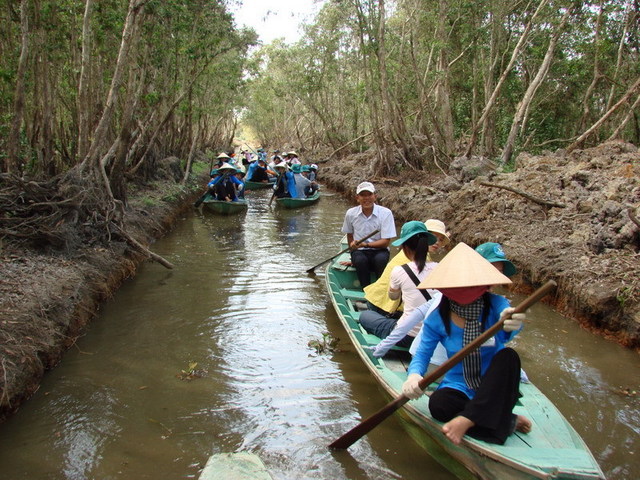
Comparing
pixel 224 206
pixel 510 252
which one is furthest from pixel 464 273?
pixel 224 206

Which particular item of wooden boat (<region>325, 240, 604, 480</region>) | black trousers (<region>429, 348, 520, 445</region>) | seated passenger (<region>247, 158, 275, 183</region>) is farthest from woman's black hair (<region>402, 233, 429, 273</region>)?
seated passenger (<region>247, 158, 275, 183</region>)

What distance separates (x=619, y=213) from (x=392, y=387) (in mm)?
5313

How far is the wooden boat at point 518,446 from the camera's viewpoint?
9.39 feet

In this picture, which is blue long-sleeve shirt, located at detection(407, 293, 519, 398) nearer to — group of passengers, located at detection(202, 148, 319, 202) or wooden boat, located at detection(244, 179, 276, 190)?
group of passengers, located at detection(202, 148, 319, 202)

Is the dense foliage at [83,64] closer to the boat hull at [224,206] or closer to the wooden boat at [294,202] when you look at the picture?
the boat hull at [224,206]

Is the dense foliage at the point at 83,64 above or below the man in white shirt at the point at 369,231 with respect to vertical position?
above

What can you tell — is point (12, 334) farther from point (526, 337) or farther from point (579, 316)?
point (579, 316)

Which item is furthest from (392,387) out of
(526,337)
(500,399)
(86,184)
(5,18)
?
(5,18)

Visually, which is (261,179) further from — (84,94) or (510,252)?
(510,252)

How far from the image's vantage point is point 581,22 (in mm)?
15016

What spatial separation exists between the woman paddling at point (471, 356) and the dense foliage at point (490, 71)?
405 inches

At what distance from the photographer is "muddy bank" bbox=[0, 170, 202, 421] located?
430cm

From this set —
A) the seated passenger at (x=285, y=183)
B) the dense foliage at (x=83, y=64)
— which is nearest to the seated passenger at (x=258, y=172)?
the seated passenger at (x=285, y=183)

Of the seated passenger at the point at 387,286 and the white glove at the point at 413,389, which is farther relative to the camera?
the seated passenger at the point at 387,286
